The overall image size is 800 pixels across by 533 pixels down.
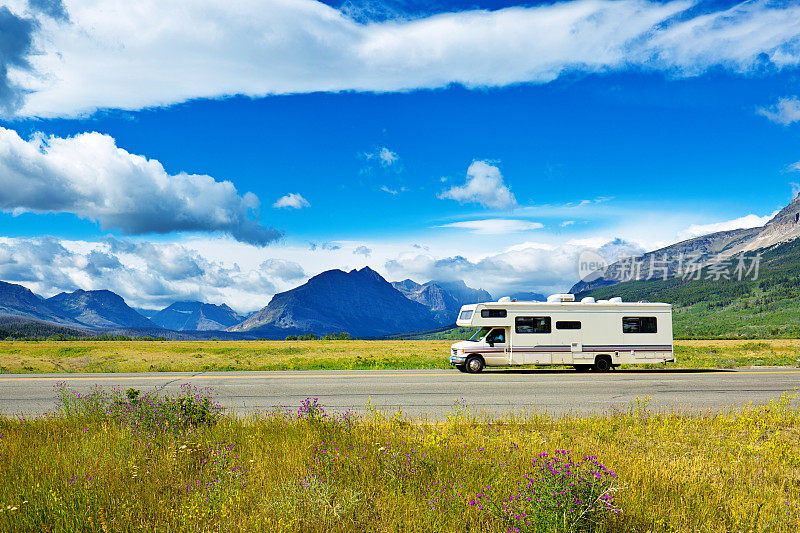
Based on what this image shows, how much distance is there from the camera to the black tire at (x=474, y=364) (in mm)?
23069

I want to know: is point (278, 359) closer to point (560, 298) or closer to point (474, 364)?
point (474, 364)

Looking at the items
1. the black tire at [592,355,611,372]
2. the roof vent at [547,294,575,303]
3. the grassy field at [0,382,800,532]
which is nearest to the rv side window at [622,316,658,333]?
the black tire at [592,355,611,372]

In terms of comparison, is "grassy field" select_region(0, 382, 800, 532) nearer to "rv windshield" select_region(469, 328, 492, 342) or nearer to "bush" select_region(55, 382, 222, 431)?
"bush" select_region(55, 382, 222, 431)

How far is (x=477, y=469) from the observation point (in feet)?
22.7

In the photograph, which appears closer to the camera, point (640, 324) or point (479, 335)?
point (479, 335)

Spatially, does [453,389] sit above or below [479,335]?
below

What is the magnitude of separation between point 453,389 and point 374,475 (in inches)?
433

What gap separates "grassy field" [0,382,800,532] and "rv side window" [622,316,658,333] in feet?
47.6

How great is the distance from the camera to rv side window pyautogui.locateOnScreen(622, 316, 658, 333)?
2427cm

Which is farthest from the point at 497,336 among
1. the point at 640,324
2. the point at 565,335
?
the point at 640,324

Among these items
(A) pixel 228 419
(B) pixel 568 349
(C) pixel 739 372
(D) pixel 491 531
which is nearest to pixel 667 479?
(D) pixel 491 531

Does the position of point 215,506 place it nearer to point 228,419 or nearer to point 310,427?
point 310,427

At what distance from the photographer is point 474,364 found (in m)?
23.1

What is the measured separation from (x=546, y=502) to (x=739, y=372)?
76.8ft
